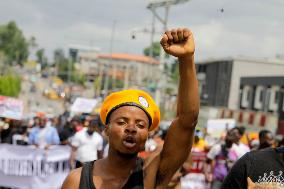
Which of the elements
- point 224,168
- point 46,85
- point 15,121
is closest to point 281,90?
point 15,121

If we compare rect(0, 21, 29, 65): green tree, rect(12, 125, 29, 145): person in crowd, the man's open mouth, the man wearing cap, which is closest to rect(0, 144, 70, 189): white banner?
rect(12, 125, 29, 145): person in crowd

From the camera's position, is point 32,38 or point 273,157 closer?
point 273,157

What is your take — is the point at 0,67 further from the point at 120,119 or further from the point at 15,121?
the point at 120,119

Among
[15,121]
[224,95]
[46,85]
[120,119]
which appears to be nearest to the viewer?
[120,119]

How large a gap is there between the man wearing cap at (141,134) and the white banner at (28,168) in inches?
380

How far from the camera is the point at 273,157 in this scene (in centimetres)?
333

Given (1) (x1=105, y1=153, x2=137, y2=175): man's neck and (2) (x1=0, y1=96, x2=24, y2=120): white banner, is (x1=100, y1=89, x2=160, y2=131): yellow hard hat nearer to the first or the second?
(1) (x1=105, y1=153, x2=137, y2=175): man's neck

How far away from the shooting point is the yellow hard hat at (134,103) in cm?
321

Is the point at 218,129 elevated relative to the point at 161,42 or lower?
lower

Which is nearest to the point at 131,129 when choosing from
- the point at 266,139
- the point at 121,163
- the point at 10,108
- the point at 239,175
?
the point at 121,163

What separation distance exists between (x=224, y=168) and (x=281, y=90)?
41722mm

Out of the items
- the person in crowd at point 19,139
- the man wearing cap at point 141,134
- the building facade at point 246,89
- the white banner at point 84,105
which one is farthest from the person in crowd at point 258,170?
the building facade at point 246,89

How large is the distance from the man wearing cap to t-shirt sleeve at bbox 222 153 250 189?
405 millimetres

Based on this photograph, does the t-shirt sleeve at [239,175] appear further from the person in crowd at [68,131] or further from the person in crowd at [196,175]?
the person in crowd at [68,131]
